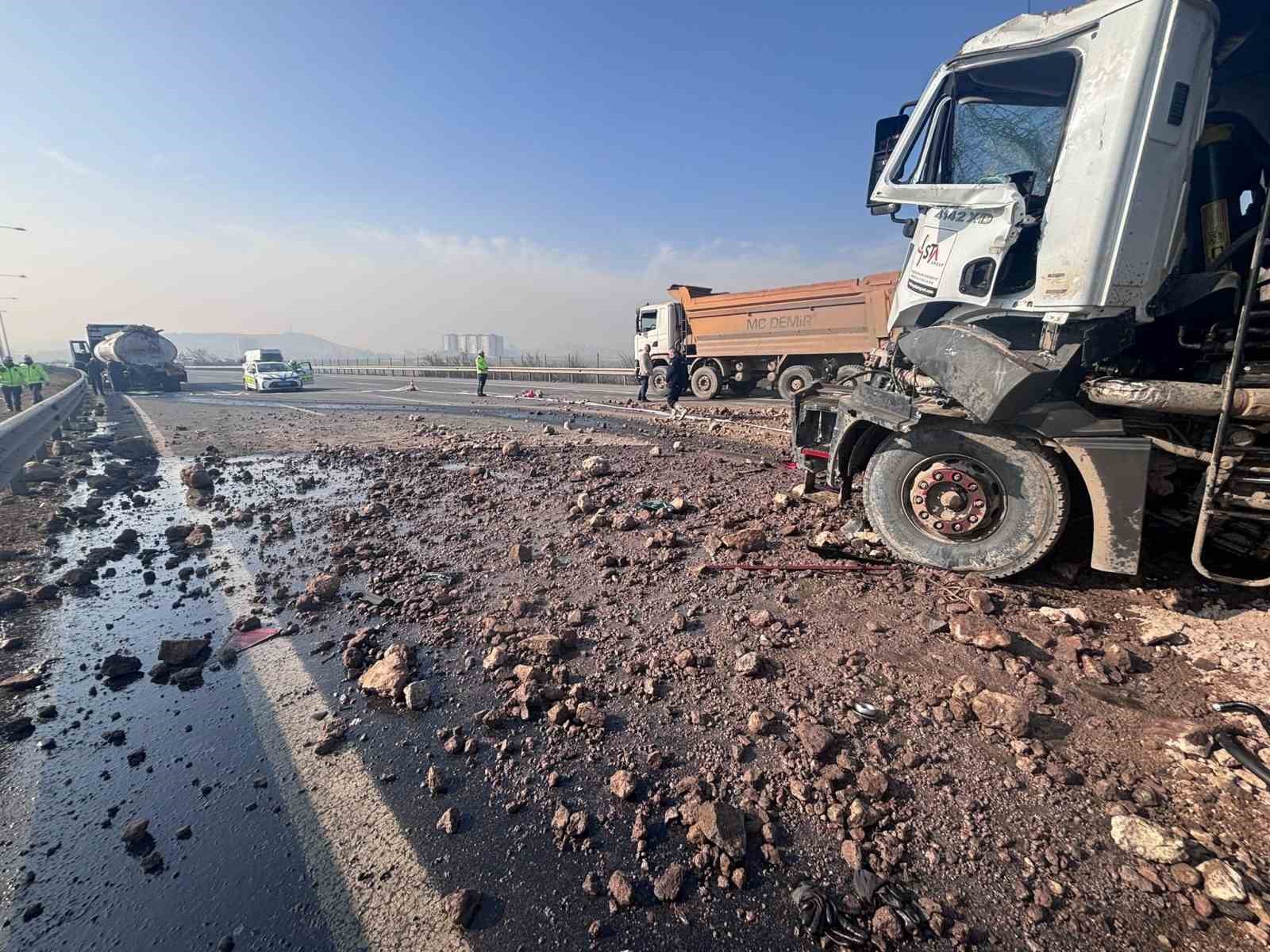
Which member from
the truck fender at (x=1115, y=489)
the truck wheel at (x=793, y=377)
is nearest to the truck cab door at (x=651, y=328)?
the truck wheel at (x=793, y=377)

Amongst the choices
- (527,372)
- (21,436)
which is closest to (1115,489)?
(21,436)

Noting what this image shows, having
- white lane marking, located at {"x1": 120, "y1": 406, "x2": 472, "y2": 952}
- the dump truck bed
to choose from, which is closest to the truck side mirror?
white lane marking, located at {"x1": 120, "y1": 406, "x2": 472, "y2": 952}

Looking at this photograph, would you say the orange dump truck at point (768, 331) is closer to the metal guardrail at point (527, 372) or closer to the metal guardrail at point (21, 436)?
the metal guardrail at point (527, 372)

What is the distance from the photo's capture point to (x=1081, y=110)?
2846 millimetres

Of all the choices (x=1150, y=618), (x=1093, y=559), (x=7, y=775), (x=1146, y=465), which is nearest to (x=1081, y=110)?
(x=1146, y=465)

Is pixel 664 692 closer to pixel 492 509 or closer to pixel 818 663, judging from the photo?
pixel 818 663

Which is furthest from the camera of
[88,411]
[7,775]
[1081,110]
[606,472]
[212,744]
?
[88,411]

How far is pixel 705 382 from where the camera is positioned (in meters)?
14.5

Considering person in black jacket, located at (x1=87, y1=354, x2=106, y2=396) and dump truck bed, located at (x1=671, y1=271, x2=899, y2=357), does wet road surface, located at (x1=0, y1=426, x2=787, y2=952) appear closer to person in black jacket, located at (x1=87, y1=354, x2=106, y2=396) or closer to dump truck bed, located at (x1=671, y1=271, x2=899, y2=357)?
dump truck bed, located at (x1=671, y1=271, x2=899, y2=357)

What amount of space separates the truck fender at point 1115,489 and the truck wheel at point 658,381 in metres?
12.9

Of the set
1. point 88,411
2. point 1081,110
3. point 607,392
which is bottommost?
point 88,411

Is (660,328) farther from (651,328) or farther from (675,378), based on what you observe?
(675,378)

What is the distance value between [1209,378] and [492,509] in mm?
4903

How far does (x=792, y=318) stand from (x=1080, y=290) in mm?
10106
